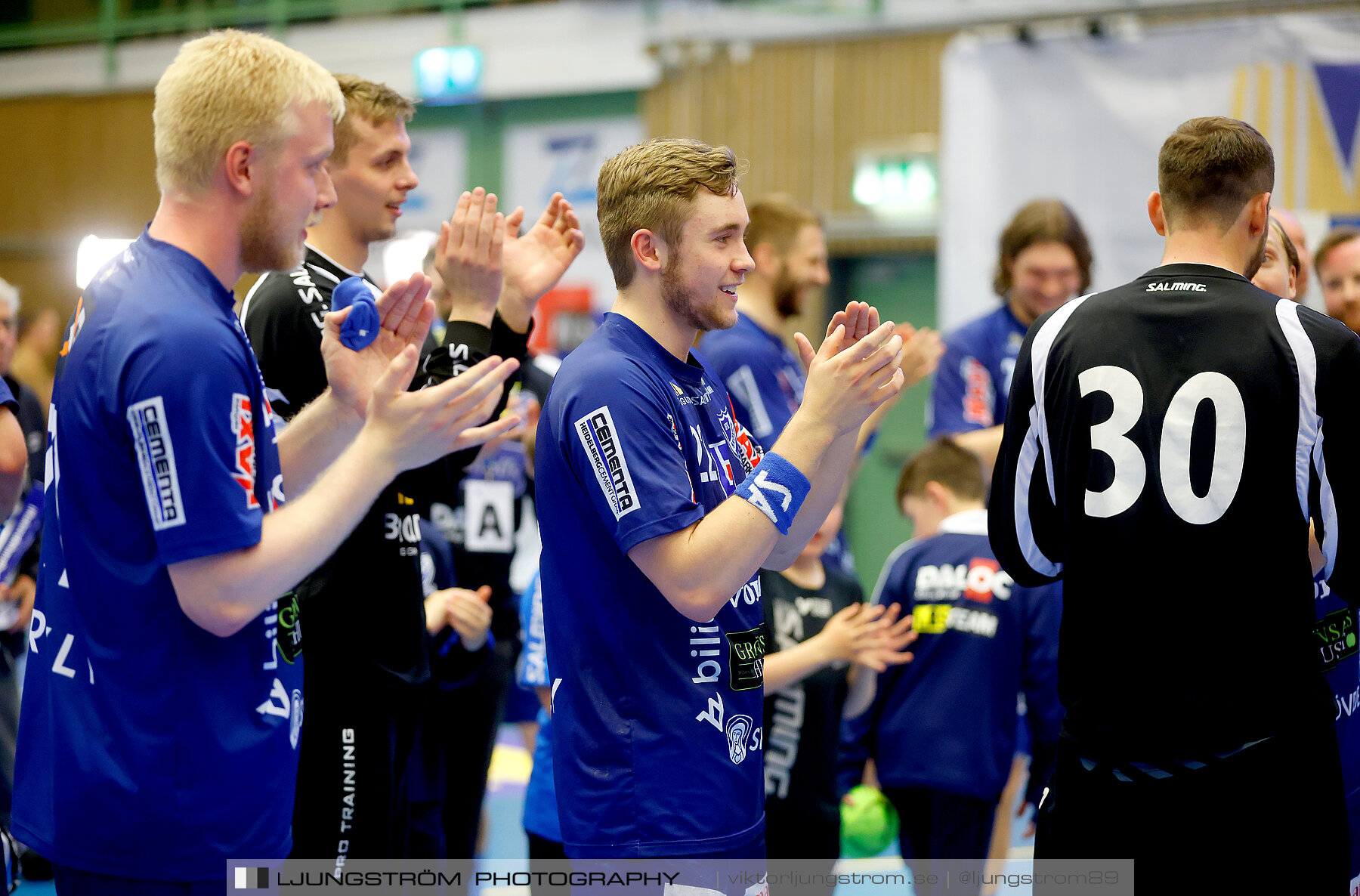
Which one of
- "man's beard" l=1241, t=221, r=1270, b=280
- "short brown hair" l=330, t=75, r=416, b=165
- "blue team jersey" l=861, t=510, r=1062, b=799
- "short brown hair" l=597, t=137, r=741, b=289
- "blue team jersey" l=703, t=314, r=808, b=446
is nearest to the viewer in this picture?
"short brown hair" l=597, t=137, r=741, b=289

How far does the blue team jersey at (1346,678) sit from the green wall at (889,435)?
7668 millimetres

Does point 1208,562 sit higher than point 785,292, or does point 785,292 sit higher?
point 785,292

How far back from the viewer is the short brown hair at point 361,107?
313 cm

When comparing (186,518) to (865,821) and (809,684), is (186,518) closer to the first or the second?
(809,684)

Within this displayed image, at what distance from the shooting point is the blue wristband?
7.41 ft

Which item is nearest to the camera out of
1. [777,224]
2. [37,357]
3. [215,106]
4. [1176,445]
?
[215,106]

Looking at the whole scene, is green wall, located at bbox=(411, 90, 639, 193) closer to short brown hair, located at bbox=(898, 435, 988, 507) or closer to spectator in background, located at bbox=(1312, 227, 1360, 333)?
short brown hair, located at bbox=(898, 435, 988, 507)

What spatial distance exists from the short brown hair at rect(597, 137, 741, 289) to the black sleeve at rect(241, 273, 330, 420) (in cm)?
78

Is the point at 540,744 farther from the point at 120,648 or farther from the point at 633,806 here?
the point at 120,648

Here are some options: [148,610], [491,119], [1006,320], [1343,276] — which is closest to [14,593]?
[148,610]

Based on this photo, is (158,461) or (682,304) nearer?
(158,461)

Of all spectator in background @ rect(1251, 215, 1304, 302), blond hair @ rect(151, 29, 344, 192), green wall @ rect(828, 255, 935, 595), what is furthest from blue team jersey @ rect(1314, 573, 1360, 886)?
green wall @ rect(828, 255, 935, 595)

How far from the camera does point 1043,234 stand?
4.88 meters

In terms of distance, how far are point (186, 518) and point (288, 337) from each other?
1048mm
